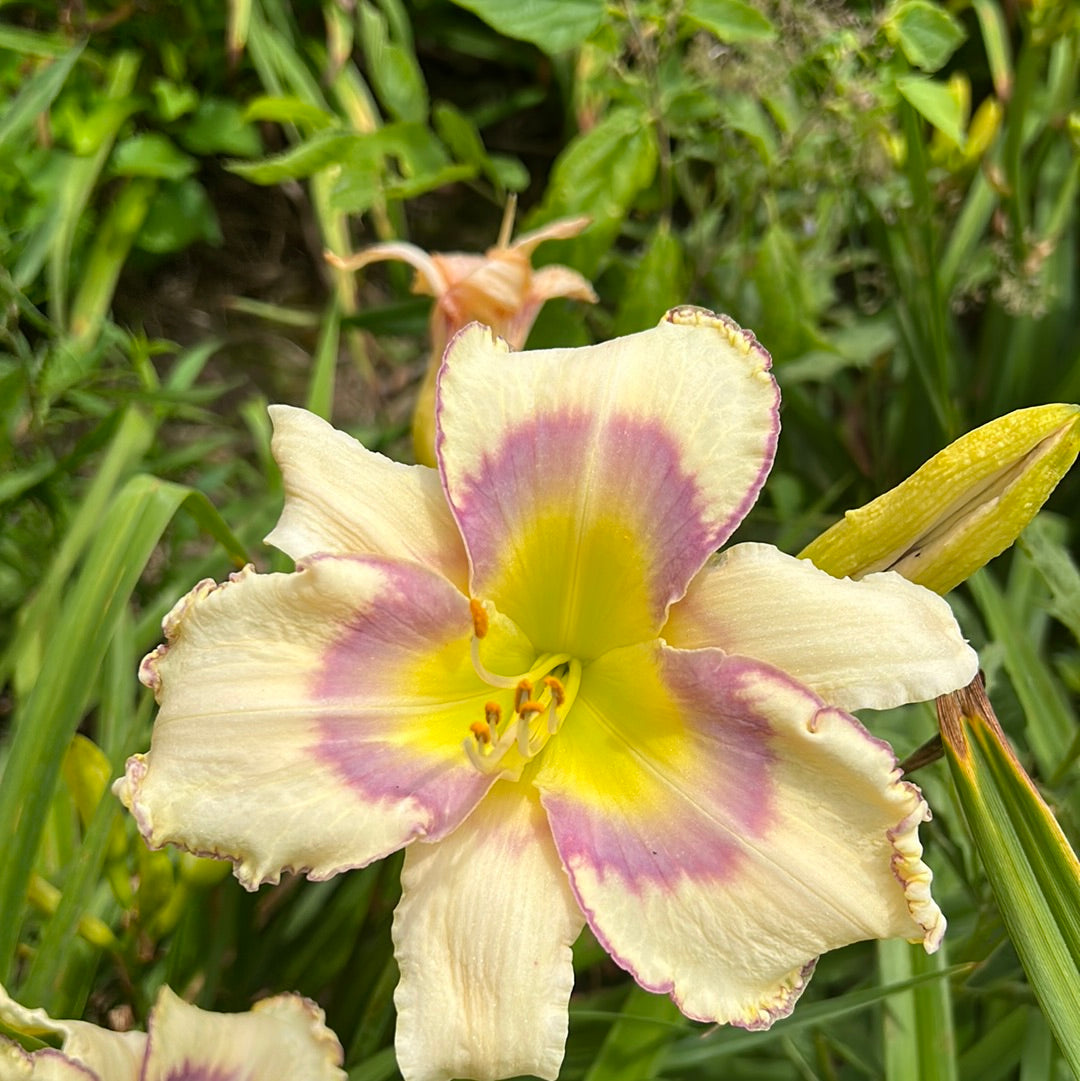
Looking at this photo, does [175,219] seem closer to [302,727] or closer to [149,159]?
[149,159]

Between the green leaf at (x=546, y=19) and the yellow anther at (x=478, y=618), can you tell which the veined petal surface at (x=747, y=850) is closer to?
the yellow anther at (x=478, y=618)

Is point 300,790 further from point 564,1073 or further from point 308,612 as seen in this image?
point 564,1073

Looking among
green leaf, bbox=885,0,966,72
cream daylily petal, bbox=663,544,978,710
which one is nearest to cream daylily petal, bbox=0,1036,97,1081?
cream daylily petal, bbox=663,544,978,710

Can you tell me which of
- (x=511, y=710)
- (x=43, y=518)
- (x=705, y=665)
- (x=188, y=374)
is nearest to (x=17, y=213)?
(x=188, y=374)

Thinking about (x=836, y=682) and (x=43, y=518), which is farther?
(x=43, y=518)

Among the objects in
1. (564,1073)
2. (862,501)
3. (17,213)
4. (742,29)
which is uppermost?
(742,29)

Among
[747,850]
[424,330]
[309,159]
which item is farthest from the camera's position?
[424,330]

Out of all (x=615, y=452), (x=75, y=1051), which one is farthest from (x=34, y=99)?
(x=75, y=1051)
